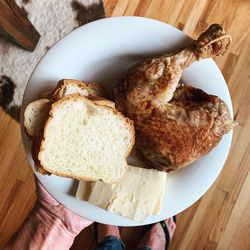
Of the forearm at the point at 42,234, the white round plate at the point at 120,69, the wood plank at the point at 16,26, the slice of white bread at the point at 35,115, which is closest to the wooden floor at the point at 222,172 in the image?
the forearm at the point at 42,234

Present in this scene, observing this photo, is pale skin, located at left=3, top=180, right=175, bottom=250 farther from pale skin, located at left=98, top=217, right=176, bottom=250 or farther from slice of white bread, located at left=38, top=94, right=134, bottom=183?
slice of white bread, located at left=38, top=94, right=134, bottom=183

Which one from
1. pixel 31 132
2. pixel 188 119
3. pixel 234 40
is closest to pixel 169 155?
pixel 188 119

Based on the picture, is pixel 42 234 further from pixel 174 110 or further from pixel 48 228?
pixel 174 110

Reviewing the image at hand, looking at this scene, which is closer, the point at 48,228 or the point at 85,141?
the point at 85,141

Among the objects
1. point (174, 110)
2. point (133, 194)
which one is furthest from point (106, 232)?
point (174, 110)

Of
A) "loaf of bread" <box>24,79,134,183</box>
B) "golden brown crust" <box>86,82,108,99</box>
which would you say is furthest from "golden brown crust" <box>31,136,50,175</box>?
"golden brown crust" <box>86,82,108,99</box>

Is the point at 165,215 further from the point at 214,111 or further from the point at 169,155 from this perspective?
the point at 214,111
